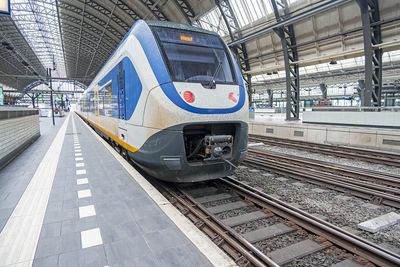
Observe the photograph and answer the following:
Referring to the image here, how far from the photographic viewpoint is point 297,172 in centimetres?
610

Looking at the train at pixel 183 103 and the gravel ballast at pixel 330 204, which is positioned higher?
the train at pixel 183 103

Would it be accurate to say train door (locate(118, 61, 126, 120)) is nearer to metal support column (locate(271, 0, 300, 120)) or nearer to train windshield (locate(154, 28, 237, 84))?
train windshield (locate(154, 28, 237, 84))

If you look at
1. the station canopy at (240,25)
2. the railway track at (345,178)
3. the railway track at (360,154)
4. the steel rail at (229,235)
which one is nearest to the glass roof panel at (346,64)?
the station canopy at (240,25)

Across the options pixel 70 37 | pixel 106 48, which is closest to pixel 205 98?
pixel 106 48

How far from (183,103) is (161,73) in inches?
26.1

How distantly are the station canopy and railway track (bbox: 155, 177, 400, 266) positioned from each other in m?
10.7

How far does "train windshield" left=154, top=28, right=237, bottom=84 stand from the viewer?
175 inches

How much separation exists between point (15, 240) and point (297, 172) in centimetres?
558

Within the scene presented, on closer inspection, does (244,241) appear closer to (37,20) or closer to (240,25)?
(240,25)

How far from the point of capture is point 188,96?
13.9ft

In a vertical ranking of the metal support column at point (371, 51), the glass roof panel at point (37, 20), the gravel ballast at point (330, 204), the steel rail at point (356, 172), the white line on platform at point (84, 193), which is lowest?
the gravel ballast at point (330, 204)

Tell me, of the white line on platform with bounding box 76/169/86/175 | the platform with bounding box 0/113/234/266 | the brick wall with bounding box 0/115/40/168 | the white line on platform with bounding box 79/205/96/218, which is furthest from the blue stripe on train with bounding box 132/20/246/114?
the brick wall with bounding box 0/115/40/168

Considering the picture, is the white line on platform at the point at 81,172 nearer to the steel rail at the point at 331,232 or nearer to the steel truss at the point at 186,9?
the steel rail at the point at 331,232

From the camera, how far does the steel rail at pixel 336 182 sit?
445 centimetres
